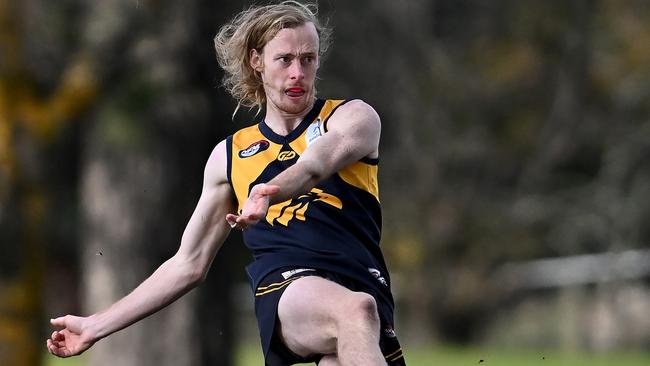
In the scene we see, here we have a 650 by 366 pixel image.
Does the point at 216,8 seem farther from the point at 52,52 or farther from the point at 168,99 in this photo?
the point at 52,52

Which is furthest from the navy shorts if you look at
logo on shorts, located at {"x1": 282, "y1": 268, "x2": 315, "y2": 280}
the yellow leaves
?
the yellow leaves

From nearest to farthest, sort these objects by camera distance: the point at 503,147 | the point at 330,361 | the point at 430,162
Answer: the point at 330,361 < the point at 430,162 < the point at 503,147

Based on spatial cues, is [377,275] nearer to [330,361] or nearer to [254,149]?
[330,361]

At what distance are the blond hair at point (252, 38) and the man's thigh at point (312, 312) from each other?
106 centimetres

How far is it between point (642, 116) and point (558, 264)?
12.0 ft

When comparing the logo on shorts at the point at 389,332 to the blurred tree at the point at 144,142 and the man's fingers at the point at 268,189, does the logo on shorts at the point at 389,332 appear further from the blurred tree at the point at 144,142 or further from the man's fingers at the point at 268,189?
the blurred tree at the point at 144,142

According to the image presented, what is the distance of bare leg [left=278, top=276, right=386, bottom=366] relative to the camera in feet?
16.5

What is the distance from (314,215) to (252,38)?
2.79 feet

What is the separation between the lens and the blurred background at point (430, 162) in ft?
42.9

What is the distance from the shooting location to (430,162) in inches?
1083

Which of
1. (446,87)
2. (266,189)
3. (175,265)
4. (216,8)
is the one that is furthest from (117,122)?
(446,87)

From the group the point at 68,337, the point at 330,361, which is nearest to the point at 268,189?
the point at 330,361

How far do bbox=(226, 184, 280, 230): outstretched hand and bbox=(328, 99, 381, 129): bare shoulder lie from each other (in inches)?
28.6

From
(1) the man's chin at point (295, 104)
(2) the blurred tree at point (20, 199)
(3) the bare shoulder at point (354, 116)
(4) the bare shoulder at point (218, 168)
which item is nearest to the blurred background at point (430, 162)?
(2) the blurred tree at point (20, 199)
